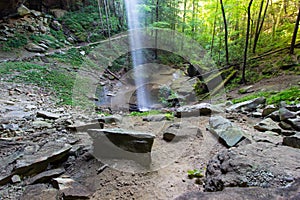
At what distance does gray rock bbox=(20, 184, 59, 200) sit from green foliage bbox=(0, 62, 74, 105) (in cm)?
554

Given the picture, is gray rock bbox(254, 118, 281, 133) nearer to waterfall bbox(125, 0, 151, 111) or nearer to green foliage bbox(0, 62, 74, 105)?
waterfall bbox(125, 0, 151, 111)

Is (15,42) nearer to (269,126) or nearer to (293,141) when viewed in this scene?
(269,126)

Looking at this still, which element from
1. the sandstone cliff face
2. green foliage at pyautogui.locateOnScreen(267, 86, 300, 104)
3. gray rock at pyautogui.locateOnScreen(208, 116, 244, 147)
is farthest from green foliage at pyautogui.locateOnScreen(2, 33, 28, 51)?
green foliage at pyautogui.locateOnScreen(267, 86, 300, 104)

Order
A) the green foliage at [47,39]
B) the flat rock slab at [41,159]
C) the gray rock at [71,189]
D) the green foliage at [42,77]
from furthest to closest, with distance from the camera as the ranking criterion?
the green foliage at [47,39], the green foliage at [42,77], the flat rock slab at [41,159], the gray rock at [71,189]

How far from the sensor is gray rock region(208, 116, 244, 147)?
3184 millimetres

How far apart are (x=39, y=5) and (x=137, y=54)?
1149cm

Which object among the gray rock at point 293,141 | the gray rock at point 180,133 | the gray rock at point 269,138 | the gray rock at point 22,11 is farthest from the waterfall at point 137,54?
the gray rock at point 22,11

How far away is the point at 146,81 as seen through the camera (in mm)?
16344

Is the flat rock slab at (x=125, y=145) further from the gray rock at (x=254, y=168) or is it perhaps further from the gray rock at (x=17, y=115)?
the gray rock at (x=17, y=115)

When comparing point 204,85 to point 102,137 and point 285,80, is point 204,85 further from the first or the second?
point 102,137

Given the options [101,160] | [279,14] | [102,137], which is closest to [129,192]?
[101,160]

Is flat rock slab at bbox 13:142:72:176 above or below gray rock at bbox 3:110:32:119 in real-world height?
above

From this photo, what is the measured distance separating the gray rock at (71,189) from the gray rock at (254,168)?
4.95 ft

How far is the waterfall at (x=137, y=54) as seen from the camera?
12.0m
